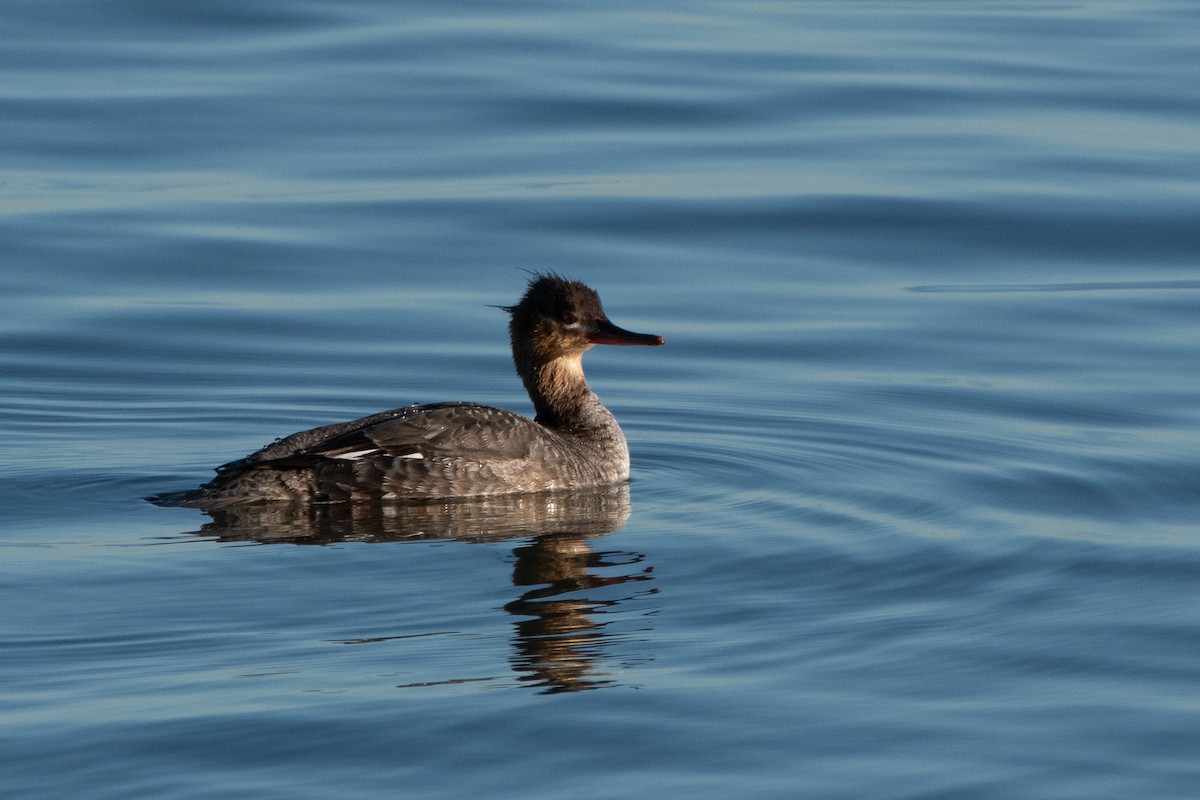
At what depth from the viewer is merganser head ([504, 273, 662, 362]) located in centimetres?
1119

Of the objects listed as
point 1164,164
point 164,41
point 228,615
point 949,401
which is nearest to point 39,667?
point 228,615

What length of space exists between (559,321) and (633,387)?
1.63 m

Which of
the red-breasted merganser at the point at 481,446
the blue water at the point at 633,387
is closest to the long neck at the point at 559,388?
the red-breasted merganser at the point at 481,446

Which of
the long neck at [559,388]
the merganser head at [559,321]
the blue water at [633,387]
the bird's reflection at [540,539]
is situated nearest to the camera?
the blue water at [633,387]

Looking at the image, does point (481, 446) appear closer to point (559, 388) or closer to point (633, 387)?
point (559, 388)

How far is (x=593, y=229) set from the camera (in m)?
15.7

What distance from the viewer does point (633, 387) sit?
12805 mm

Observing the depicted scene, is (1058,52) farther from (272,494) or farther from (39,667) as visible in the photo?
(39,667)

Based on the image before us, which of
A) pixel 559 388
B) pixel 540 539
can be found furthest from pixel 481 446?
pixel 559 388

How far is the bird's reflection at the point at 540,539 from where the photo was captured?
7.59 m

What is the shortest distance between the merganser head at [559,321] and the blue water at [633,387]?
734 millimetres

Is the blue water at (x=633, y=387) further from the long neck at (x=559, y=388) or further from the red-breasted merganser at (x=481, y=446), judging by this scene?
the long neck at (x=559, y=388)

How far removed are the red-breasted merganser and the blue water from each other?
228mm

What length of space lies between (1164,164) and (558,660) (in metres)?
11.0
